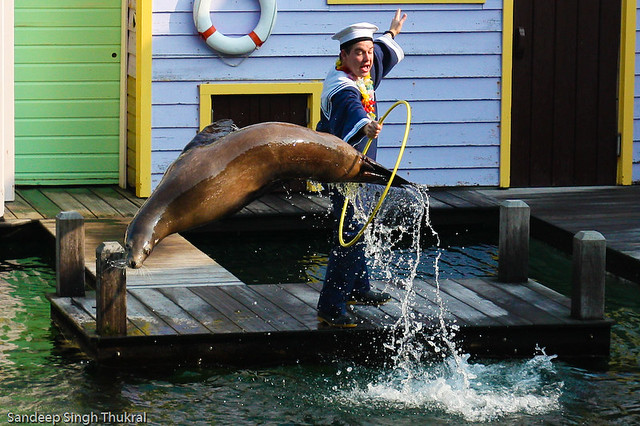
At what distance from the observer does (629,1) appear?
1114 cm

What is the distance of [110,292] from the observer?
6543 millimetres

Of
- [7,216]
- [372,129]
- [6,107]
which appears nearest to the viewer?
[372,129]

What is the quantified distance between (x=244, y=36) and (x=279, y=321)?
4.03 metres

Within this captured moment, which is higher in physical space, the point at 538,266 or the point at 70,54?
the point at 70,54

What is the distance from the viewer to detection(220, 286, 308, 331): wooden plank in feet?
22.7

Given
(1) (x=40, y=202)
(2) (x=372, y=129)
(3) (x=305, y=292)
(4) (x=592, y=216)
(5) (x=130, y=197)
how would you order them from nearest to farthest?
1. (2) (x=372, y=129)
2. (3) (x=305, y=292)
3. (4) (x=592, y=216)
4. (1) (x=40, y=202)
5. (5) (x=130, y=197)

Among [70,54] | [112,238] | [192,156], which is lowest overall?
[112,238]

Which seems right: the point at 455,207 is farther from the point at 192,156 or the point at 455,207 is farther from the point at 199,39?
the point at 192,156

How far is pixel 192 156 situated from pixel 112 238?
404 centimetres

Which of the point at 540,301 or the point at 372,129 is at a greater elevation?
the point at 372,129

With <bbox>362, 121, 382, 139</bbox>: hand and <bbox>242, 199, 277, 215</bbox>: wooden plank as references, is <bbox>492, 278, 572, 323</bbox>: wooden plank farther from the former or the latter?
<bbox>242, 199, 277, 215</bbox>: wooden plank

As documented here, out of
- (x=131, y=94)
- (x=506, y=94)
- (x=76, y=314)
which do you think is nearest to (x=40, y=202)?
(x=131, y=94)

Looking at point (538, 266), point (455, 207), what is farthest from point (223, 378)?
point (455, 207)

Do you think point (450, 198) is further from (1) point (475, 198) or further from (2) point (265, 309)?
(2) point (265, 309)
